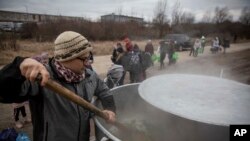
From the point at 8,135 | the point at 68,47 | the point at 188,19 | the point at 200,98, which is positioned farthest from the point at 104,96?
the point at 188,19

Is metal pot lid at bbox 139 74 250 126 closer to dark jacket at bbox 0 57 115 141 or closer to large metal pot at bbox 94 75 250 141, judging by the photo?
large metal pot at bbox 94 75 250 141

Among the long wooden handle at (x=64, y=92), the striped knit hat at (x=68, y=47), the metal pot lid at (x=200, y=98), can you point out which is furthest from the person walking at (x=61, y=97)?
the metal pot lid at (x=200, y=98)

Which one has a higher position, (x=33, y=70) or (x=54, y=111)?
(x=33, y=70)

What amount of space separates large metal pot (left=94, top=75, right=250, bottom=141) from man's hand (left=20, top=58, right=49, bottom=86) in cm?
75

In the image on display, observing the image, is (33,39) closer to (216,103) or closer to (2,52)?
(2,52)

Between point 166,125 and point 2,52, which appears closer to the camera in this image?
point 166,125

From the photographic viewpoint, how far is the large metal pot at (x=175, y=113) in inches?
78.2

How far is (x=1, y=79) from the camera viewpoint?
1308 millimetres

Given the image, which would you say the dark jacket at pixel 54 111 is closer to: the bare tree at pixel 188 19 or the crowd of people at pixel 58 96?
the crowd of people at pixel 58 96

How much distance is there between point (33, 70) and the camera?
117cm

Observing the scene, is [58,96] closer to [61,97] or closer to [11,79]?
[61,97]

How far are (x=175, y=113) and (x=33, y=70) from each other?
1327mm

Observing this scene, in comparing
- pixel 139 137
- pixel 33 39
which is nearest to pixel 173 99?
pixel 139 137

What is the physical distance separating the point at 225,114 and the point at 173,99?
55 cm
